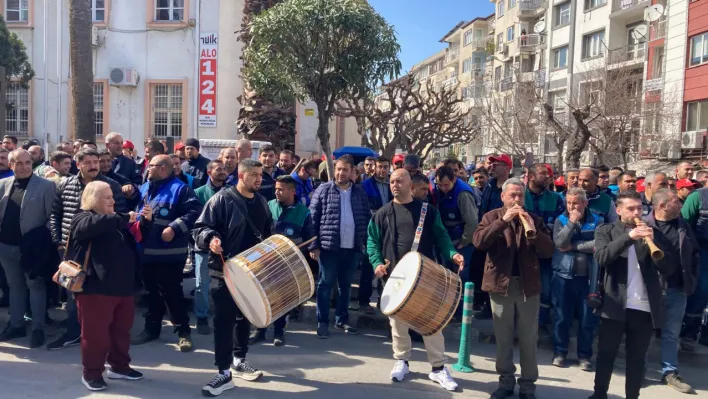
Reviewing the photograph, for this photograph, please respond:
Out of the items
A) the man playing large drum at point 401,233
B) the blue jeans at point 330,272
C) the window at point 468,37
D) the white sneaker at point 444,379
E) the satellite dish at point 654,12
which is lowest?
the white sneaker at point 444,379

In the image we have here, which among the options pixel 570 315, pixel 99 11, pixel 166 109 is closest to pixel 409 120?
pixel 570 315

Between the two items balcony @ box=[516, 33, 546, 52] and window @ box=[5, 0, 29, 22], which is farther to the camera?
balcony @ box=[516, 33, 546, 52]

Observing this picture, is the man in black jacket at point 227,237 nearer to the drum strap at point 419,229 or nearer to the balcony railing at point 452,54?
the drum strap at point 419,229

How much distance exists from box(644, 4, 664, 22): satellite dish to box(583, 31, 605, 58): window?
564cm

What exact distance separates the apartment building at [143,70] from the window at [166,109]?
0.04 metres

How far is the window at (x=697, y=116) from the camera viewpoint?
2612 cm

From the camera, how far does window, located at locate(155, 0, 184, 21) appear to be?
2172 centimetres

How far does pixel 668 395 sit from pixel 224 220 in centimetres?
430

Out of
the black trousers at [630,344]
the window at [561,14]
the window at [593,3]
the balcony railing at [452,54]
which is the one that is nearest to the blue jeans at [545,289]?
the black trousers at [630,344]

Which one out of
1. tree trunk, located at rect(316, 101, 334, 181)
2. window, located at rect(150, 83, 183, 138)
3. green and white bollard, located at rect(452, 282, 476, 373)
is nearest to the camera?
green and white bollard, located at rect(452, 282, 476, 373)

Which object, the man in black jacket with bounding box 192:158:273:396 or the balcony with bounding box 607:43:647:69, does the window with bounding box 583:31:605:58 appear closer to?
the balcony with bounding box 607:43:647:69

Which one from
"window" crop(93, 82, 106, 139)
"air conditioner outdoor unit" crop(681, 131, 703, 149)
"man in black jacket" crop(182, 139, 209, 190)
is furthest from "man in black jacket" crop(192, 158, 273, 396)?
"air conditioner outdoor unit" crop(681, 131, 703, 149)

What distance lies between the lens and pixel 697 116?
26.5 meters

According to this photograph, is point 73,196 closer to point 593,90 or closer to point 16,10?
point 16,10
